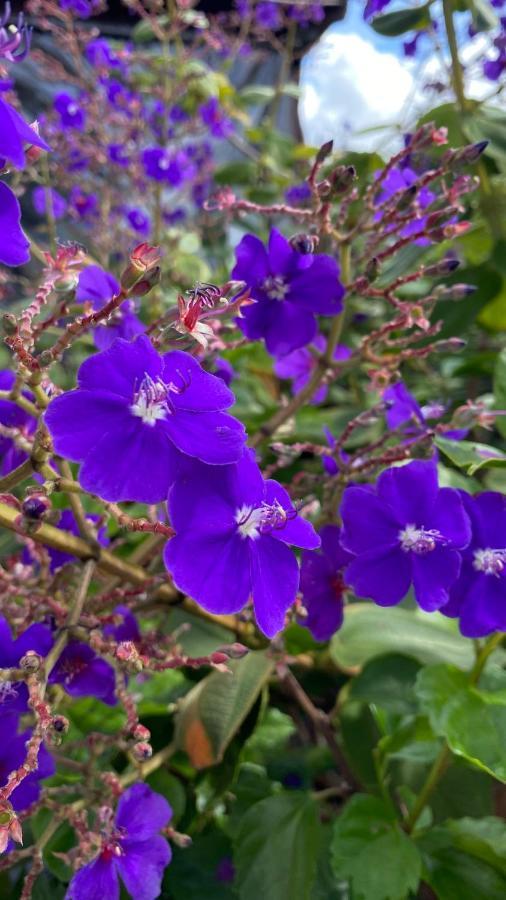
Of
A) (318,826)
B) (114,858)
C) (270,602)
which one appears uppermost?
(270,602)

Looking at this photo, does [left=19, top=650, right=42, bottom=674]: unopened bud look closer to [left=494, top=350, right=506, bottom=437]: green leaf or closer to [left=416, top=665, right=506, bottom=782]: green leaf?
[left=416, top=665, right=506, bottom=782]: green leaf

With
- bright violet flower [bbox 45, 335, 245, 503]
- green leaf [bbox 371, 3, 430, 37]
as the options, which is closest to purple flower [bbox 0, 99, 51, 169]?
bright violet flower [bbox 45, 335, 245, 503]

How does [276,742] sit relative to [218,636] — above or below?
below

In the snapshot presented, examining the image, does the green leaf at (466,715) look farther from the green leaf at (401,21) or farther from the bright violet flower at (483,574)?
the green leaf at (401,21)

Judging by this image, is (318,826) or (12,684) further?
(318,826)

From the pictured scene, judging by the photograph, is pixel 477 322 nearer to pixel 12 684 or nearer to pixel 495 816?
pixel 495 816

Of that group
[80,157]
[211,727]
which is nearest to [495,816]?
[211,727]

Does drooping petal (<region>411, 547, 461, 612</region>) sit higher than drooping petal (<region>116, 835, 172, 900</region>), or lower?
higher

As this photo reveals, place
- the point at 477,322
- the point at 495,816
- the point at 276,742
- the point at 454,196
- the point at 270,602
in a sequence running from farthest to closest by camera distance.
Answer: the point at 477,322 < the point at 276,742 < the point at 495,816 < the point at 454,196 < the point at 270,602
